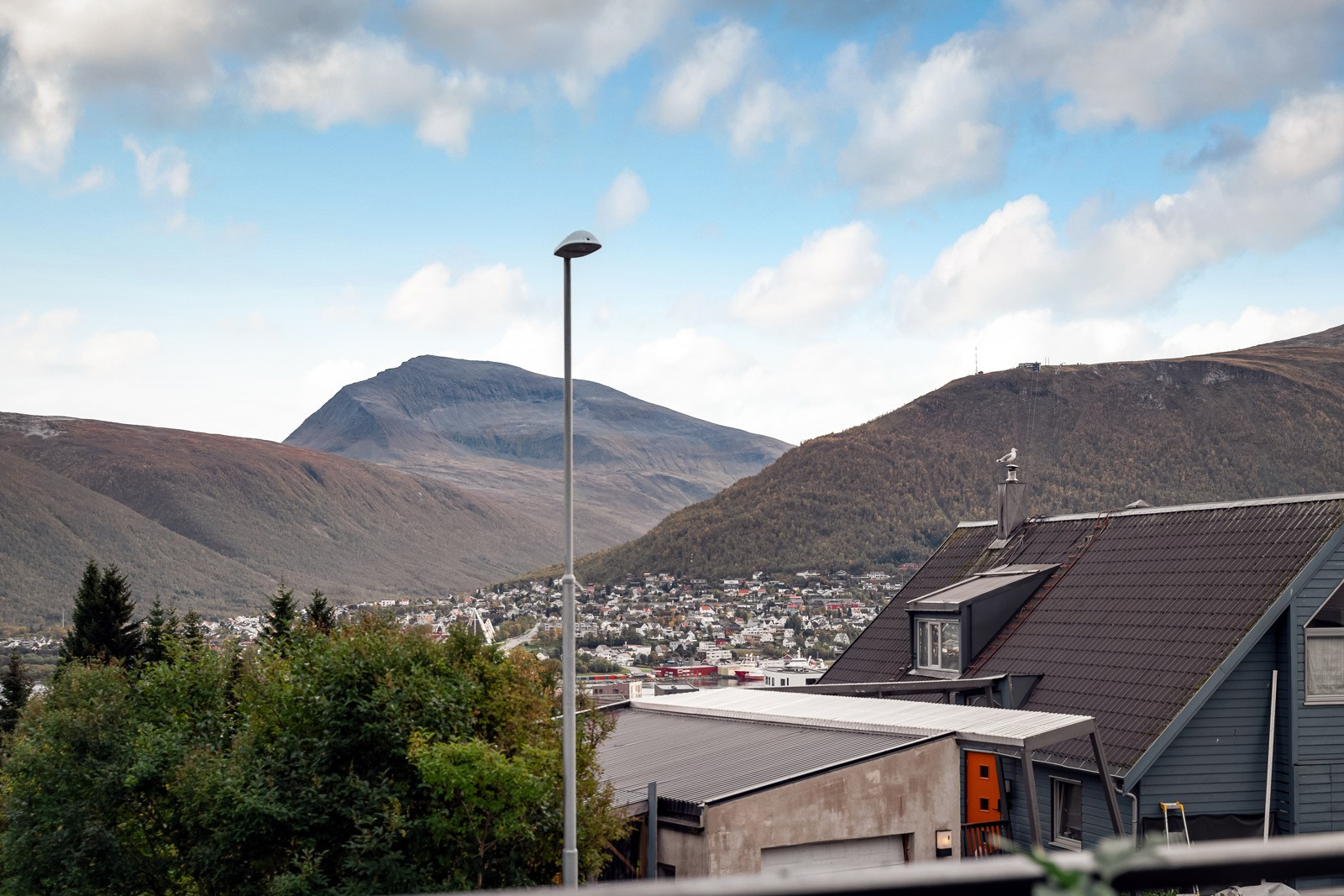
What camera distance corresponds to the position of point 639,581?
10188 cm

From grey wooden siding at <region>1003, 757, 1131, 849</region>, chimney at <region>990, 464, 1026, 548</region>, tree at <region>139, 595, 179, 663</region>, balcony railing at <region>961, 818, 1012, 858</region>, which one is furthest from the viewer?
tree at <region>139, 595, 179, 663</region>

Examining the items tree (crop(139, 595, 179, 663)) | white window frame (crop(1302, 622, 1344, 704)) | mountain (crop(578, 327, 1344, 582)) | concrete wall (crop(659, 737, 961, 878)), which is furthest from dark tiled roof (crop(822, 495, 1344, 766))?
mountain (crop(578, 327, 1344, 582))

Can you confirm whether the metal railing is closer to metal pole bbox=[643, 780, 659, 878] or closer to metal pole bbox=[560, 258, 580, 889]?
metal pole bbox=[560, 258, 580, 889]

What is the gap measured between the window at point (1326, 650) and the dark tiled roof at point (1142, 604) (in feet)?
2.57

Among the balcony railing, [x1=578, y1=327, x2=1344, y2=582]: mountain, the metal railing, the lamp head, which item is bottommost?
the balcony railing

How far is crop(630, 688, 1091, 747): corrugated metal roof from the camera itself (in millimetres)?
17906

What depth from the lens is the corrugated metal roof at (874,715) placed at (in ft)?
58.7

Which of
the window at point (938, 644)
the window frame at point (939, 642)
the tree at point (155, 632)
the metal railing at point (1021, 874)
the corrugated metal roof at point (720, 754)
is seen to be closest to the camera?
the metal railing at point (1021, 874)

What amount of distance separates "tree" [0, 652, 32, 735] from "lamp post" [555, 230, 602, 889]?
43.5 metres

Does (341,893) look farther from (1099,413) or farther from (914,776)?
(1099,413)

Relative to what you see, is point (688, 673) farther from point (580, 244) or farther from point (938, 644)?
point (580, 244)

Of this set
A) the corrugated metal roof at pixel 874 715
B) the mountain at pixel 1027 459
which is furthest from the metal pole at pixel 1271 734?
the mountain at pixel 1027 459

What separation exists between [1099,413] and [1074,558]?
76363mm

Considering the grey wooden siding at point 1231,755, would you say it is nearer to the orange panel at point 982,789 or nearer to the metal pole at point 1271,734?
the metal pole at point 1271,734
